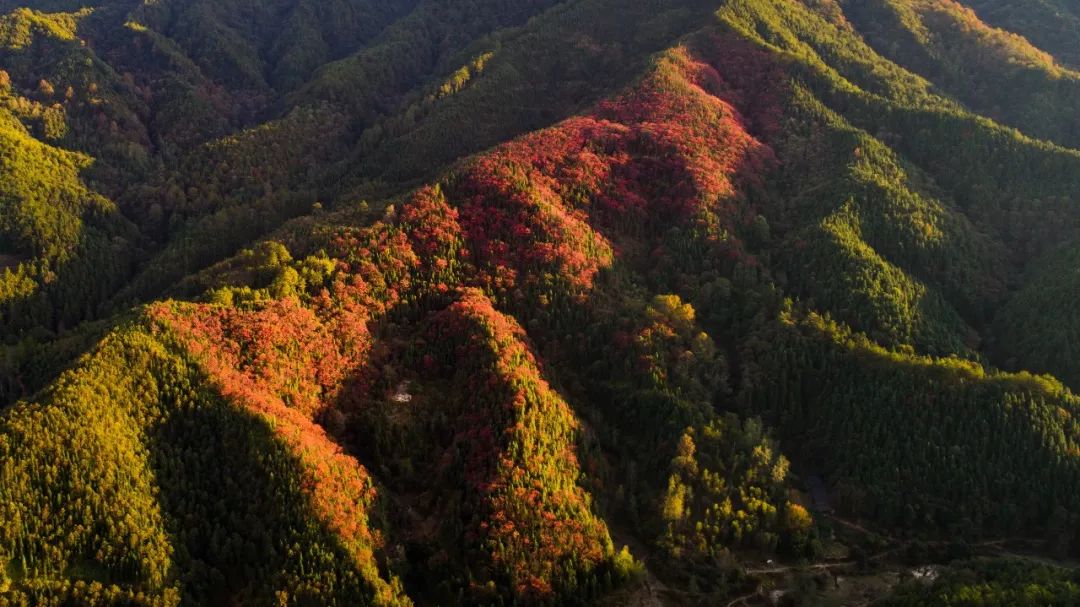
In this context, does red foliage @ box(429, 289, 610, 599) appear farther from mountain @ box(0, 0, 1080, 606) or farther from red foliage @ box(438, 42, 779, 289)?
red foliage @ box(438, 42, 779, 289)

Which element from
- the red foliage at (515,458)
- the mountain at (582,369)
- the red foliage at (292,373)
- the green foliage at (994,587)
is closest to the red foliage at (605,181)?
the mountain at (582,369)

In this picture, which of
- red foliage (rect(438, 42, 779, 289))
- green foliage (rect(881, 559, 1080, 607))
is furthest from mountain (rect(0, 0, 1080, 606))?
red foliage (rect(438, 42, 779, 289))

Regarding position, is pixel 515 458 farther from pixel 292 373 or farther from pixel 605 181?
pixel 605 181

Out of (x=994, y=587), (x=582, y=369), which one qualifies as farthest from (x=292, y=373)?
(x=994, y=587)

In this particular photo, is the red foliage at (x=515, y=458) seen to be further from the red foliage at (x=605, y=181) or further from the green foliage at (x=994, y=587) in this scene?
the green foliage at (x=994, y=587)

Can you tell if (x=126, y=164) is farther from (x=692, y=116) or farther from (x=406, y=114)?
(x=692, y=116)

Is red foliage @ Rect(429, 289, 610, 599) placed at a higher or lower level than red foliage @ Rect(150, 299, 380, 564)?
lower

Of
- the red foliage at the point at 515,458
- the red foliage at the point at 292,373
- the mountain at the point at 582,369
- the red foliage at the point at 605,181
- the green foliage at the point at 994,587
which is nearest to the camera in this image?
the green foliage at the point at 994,587

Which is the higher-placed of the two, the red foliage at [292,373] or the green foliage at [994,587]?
the red foliage at [292,373]
